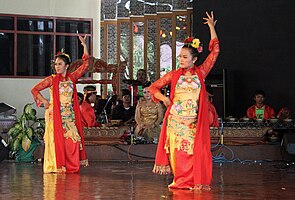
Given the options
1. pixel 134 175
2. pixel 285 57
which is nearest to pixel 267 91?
pixel 285 57

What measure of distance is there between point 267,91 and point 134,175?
4789mm

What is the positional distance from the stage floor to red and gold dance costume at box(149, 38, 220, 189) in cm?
18

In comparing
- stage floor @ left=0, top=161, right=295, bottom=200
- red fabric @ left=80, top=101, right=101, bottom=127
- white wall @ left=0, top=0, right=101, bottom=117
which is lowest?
stage floor @ left=0, top=161, right=295, bottom=200

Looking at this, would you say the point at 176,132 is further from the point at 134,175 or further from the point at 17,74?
the point at 17,74

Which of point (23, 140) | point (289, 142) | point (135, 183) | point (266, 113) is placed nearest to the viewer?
point (135, 183)

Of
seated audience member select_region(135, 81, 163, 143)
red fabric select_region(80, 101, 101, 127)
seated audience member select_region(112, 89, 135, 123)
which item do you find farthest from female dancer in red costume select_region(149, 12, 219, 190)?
seated audience member select_region(112, 89, 135, 123)

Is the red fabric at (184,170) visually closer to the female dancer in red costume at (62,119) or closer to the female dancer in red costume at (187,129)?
the female dancer in red costume at (187,129)

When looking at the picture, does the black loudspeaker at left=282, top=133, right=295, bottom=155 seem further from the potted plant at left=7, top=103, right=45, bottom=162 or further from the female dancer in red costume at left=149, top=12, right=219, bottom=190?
the potted plant at left=7, top=103, right=45, bottom=162

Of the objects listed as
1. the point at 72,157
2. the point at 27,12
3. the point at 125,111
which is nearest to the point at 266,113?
the point at 125,111

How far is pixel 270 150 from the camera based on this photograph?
35.0 ft

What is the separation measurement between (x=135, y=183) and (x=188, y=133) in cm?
106

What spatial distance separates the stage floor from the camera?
20.8 feet

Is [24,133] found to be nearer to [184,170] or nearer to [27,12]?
[27,12]

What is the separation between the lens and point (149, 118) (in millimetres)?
10852
